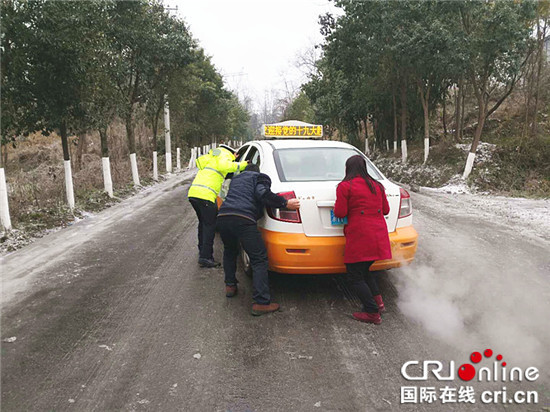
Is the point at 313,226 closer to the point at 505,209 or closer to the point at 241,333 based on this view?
the point at 241,333

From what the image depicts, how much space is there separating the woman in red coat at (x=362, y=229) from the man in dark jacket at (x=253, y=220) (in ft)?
1.66

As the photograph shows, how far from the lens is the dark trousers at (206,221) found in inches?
208

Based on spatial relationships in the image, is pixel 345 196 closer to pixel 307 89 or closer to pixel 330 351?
pixel 330 351

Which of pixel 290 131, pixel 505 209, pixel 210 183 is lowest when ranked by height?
pixel 505 209

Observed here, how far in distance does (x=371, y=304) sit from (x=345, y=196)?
0.99 metres

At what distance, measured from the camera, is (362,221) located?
3.73 metres

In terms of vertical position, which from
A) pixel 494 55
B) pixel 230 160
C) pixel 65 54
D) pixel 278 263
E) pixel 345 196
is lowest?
pixel 278 263

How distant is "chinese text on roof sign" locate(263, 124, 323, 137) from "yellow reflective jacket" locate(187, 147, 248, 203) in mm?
10936

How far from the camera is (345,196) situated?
3775mm

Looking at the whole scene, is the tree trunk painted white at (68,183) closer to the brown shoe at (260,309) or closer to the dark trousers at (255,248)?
the dark trousers at (255,248)

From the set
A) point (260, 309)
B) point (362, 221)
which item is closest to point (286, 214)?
point (362, 221)

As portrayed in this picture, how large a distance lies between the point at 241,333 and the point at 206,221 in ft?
6.82

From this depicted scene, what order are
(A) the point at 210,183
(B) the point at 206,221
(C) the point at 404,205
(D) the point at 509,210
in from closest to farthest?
(C) the point at 404,205
(A) the point at 210,183
(B) the point at 206,221
(D) the point at 509,210

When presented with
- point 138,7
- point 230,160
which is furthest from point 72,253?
point 138,7
